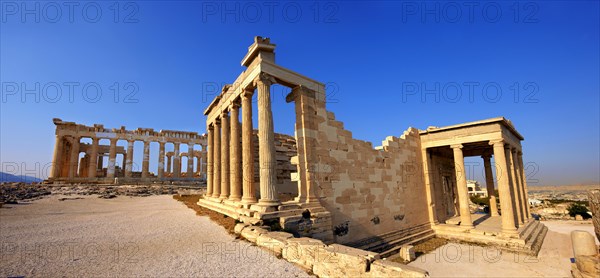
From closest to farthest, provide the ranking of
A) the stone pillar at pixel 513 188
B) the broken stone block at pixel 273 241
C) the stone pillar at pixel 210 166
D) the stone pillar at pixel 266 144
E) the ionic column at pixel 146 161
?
the broken stone block at pixel 273 241 < the stone pillar at pixel 266 144 < the stone pillar at pixel 513 188 < the stone pillar at pixel 210 166 < the ionic column at pixel 146 161

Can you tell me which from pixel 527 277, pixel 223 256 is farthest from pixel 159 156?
pixel 527 277

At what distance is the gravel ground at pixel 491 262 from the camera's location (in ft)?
34.3

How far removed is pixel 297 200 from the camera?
10234mm

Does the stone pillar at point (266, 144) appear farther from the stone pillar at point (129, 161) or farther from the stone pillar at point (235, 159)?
the stone pillar at point (129, 161)

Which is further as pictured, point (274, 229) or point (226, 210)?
point (226, 210)

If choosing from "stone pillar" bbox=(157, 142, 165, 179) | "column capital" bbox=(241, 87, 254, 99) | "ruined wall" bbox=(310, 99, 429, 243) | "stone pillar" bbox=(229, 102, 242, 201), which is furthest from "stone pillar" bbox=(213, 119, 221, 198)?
"stone pillar" bbox=(157, 142, 165, 179)

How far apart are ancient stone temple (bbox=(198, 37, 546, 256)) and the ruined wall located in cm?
5

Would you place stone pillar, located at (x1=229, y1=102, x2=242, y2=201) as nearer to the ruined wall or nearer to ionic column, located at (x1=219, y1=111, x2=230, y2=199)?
ionic column, located at (x1=219, y1=111, x2=230, y2=199)

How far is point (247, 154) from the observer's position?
11.0 metres

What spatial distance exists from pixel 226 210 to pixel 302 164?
3984 mm

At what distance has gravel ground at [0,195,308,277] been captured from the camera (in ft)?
17.1

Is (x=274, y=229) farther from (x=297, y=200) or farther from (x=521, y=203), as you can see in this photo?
(x=521, y=203)

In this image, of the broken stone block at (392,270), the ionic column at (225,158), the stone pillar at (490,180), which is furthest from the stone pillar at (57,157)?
the stone pillar at (490,180)

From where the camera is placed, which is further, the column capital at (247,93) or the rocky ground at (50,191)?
the rocky ground at (50,191)
